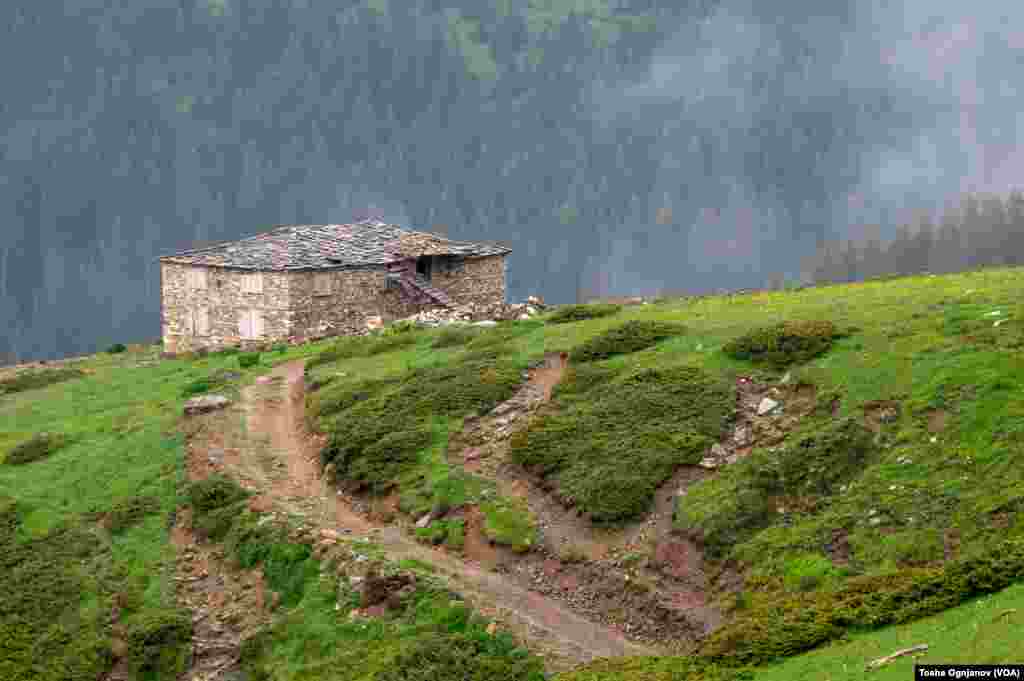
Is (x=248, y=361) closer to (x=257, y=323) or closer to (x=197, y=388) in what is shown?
(x=197, y=388)

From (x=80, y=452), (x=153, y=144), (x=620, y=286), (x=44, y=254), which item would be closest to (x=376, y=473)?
(x=80, y=452)

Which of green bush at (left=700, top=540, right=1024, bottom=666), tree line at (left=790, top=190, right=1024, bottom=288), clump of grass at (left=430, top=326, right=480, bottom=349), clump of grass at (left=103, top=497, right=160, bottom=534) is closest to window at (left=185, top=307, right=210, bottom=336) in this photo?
clump of grass at (left=430, top=326, right=480, bottom=349)

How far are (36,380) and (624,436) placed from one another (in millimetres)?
31720

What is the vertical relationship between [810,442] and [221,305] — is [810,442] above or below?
above

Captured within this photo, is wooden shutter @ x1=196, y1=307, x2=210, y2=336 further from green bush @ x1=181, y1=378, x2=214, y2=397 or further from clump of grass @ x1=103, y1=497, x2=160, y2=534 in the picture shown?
clump of grass @ x1=103, y1=497, x2=160, y2=534

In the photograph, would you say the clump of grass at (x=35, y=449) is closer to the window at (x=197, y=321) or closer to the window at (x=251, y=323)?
the window at (x=251, y=323)

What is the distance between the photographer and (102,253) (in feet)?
599

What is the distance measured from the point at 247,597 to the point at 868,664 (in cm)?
1568

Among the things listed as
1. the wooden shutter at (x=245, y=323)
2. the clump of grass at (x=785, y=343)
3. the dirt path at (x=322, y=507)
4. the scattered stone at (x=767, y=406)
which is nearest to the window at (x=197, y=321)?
the wooden shutter at (x=245, y=323)

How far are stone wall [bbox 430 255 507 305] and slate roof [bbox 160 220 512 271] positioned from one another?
477 millimetres

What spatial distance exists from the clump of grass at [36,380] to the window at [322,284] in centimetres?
966

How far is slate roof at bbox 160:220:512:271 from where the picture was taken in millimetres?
54281

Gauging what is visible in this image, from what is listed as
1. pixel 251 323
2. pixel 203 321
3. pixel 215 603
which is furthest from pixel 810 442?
pixel 203 321

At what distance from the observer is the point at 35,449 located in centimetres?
4134
